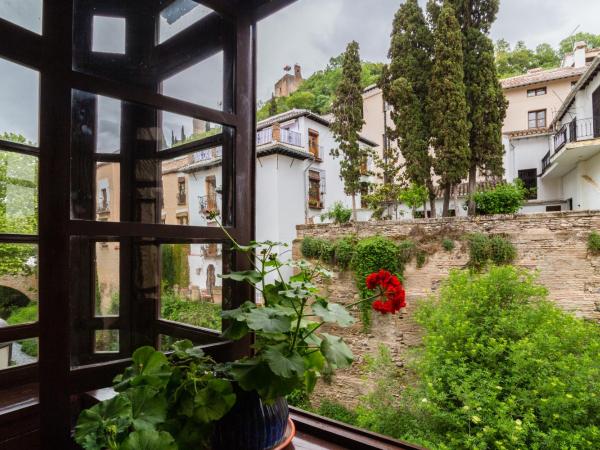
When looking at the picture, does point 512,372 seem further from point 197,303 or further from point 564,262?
point 197,303

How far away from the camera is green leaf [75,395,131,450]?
0.48 meters

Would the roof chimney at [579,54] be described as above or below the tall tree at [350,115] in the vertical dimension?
above

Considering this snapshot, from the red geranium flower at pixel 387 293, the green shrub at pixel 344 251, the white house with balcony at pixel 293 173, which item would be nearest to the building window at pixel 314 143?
the white house with balcony at pixel 293 173

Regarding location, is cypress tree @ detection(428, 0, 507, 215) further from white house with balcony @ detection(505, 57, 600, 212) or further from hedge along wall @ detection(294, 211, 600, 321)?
white house with balcony @ detection(505, 57, 600, 212)

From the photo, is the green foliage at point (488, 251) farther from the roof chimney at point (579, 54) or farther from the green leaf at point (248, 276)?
the roof chimney at point (579, 54)

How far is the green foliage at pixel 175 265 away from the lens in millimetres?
904

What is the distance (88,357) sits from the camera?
722mm

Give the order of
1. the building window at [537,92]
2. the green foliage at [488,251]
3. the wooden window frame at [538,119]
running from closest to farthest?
1. the green foliage at [488,251]
2. the building window at [537,92]
3. the wooden window frame at [538,119]

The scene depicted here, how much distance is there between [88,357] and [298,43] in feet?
5.68

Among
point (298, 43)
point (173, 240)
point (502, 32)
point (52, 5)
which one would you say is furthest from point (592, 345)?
point (502, 32)

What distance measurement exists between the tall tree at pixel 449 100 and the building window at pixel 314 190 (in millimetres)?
3204

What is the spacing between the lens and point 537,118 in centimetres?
868

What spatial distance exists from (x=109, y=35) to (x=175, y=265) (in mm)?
550

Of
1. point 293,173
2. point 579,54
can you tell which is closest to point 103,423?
point 293,173
